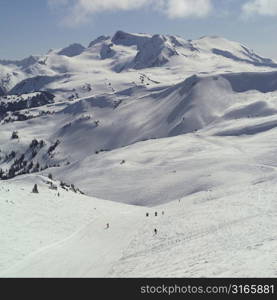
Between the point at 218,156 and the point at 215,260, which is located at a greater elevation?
the point at 218,156

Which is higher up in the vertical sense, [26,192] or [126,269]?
[26,192]

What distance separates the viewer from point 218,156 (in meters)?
125

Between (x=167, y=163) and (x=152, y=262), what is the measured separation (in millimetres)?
96919

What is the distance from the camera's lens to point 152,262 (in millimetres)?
30750

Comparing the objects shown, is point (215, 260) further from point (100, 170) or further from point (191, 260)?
point (100, 170)

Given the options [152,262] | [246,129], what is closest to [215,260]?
[152,262]

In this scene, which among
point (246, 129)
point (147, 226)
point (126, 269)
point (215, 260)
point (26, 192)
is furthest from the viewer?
point (246, 129)

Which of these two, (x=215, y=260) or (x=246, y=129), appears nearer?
A: (x=215, y=260)

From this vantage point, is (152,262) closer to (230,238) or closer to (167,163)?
(230,238)
